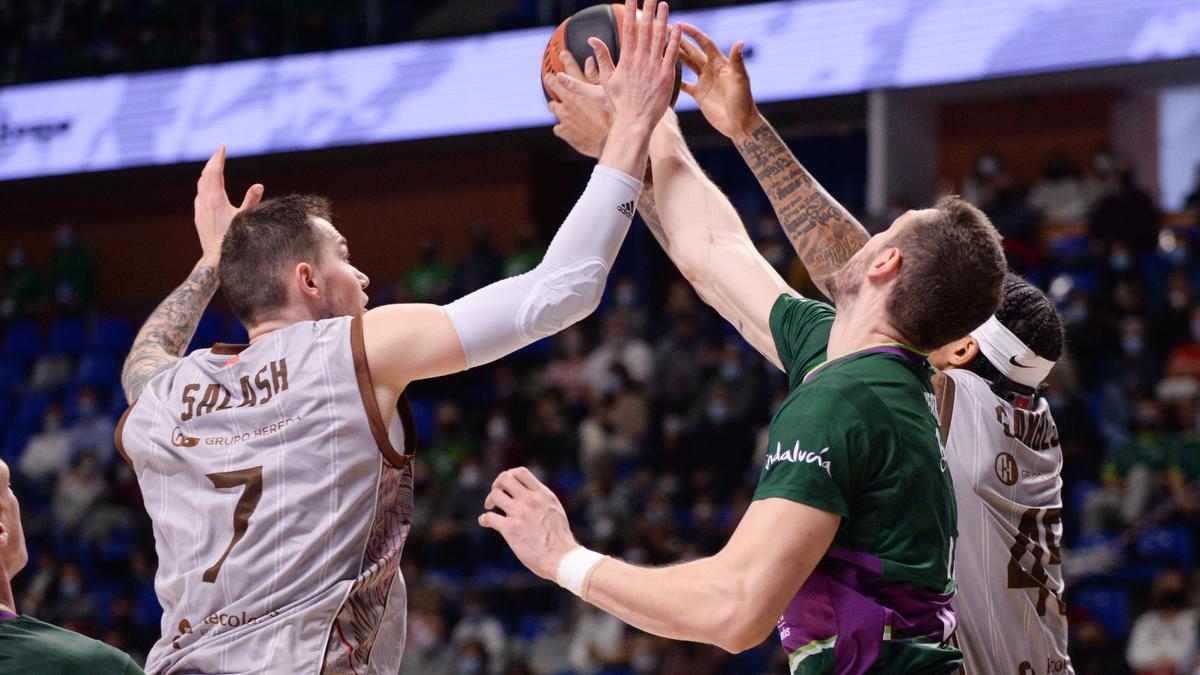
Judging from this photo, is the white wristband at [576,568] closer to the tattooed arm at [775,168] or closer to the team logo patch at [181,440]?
the team logo patch at [181,440]

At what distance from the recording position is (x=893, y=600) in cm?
260

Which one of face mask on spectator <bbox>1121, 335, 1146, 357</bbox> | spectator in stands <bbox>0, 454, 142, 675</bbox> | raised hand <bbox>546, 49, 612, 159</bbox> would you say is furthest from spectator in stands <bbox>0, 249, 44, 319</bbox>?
spectator in stands <bbox>0, 454, 142, 675</bbox>

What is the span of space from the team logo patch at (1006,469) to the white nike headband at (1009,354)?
0.20 meters

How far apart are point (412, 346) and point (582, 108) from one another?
0.99m

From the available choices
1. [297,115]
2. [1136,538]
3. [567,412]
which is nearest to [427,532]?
[567,412]

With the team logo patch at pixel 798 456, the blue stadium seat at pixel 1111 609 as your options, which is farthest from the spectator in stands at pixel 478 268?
the team logo patch at pixel 798 456

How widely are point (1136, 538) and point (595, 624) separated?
4167 mm

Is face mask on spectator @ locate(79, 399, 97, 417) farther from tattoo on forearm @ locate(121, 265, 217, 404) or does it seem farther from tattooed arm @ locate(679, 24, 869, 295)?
tattooed arm @ locate(679, 24, 869, 295)

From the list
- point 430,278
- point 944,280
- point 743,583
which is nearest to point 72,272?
point 430,278

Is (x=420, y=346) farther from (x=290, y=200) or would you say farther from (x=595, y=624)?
(x=595, y=624)

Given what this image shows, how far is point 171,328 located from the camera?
3.69 metres

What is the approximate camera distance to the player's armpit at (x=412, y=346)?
2.94 meters

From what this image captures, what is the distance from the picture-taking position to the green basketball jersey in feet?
9.76

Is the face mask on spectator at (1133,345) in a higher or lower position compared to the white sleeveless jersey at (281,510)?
lower
